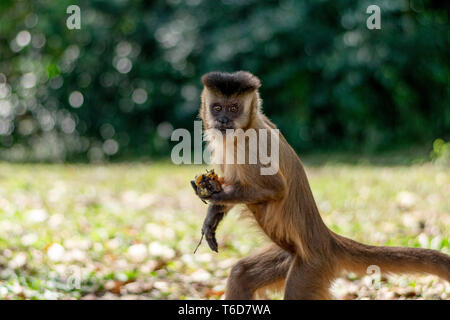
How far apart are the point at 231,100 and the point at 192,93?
31.1 feet

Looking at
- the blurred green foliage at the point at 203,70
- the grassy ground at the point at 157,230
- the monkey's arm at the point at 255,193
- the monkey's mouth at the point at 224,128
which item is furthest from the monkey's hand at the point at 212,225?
the blurred green foliage at the point at 203,70

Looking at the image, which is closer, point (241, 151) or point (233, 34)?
point (241, 151)

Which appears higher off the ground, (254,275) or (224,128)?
(224,128)

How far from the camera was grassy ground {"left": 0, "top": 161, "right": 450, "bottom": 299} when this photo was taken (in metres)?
5.47

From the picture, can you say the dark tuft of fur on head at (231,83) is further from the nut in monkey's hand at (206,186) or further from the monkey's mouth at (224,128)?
the nut in monkey's hand at (206,186)

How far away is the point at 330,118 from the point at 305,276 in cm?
969

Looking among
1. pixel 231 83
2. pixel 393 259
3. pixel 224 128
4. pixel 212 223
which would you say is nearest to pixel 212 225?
pixel 212 223

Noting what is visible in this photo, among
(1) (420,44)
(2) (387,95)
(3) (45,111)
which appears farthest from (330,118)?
(3) (45,111)

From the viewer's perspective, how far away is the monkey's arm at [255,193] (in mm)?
4035

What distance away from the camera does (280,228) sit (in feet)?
13.7

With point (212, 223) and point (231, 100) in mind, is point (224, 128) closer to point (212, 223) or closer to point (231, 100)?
point (231, 100)

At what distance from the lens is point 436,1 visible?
12898 millimetres

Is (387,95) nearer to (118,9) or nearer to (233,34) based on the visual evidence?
(233,34)

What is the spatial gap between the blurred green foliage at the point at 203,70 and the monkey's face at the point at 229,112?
8.56 m
